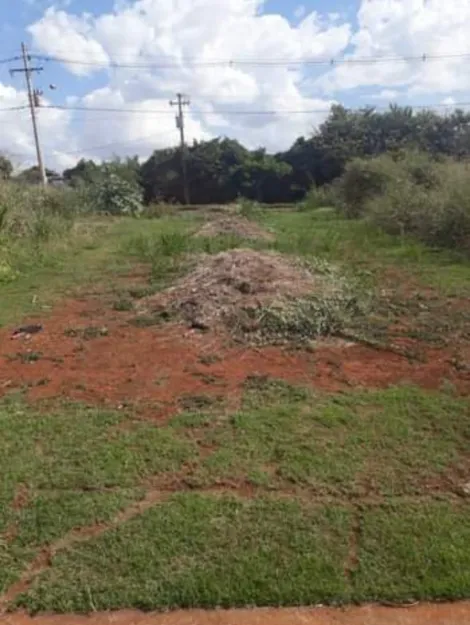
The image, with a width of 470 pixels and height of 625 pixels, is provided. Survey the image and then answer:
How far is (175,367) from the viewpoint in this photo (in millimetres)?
4863

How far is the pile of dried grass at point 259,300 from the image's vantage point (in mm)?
5645

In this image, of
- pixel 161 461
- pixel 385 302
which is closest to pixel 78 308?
pixel 385 302

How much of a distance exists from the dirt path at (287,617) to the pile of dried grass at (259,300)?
337 centimetres

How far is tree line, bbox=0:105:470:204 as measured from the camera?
3478cm

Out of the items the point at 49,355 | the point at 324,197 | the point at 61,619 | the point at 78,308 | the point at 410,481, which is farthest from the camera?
the point at 324,197

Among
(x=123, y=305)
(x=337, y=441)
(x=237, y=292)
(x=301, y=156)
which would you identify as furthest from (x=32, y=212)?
(x=301, y=156)

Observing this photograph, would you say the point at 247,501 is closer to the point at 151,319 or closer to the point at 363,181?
the point at 151,319

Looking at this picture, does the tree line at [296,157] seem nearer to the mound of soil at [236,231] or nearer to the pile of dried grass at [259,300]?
the mound of soil at [236,231]

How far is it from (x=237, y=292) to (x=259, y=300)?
514mm

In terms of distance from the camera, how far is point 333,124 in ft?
→ 119

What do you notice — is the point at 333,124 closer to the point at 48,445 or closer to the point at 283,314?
the point at 283,314

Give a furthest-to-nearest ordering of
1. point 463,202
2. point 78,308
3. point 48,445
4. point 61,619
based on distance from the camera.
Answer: point 463,202 → point 78,308 → point 48,445 → point 61,619

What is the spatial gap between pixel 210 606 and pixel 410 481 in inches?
48.8

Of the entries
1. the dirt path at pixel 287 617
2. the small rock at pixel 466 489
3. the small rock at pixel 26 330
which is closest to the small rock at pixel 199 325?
the small rock at pixel 26 330
